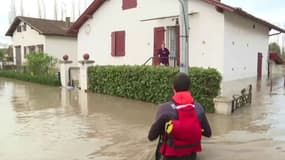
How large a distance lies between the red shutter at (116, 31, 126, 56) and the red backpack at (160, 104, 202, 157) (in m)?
15.2

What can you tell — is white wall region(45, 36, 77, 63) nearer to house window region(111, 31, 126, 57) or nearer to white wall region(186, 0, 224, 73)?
house window region(111, 31, 126, 57)

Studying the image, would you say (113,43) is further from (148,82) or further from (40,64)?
(148,82)

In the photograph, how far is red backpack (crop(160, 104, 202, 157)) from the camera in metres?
3.00

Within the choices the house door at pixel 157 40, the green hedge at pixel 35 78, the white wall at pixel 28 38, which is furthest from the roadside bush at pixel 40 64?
the house door at pixel 157 40

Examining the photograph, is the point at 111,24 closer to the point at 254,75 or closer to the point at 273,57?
the point at 254,75

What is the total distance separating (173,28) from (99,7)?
18.7 ft

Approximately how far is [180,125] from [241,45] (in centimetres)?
1416

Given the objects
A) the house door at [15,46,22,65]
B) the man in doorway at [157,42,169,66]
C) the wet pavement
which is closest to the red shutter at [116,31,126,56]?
the man in doorway at [157,42,169,66]

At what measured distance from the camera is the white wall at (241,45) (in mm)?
14570

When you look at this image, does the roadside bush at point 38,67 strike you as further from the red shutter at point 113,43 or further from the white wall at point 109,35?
the red shutter at point 113,43

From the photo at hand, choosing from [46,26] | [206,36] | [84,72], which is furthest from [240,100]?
[46,26]

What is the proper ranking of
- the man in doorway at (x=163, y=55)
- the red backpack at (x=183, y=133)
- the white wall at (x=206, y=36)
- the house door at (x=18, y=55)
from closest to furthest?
the red backpack at (x=183, y=133) < the white wall at (x=206, y=36) < the man in doorway at (x=163, y=55) < the house door at (x=18, y=55)

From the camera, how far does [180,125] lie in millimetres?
2986

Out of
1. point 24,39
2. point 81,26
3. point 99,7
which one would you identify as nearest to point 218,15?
point 99,7
